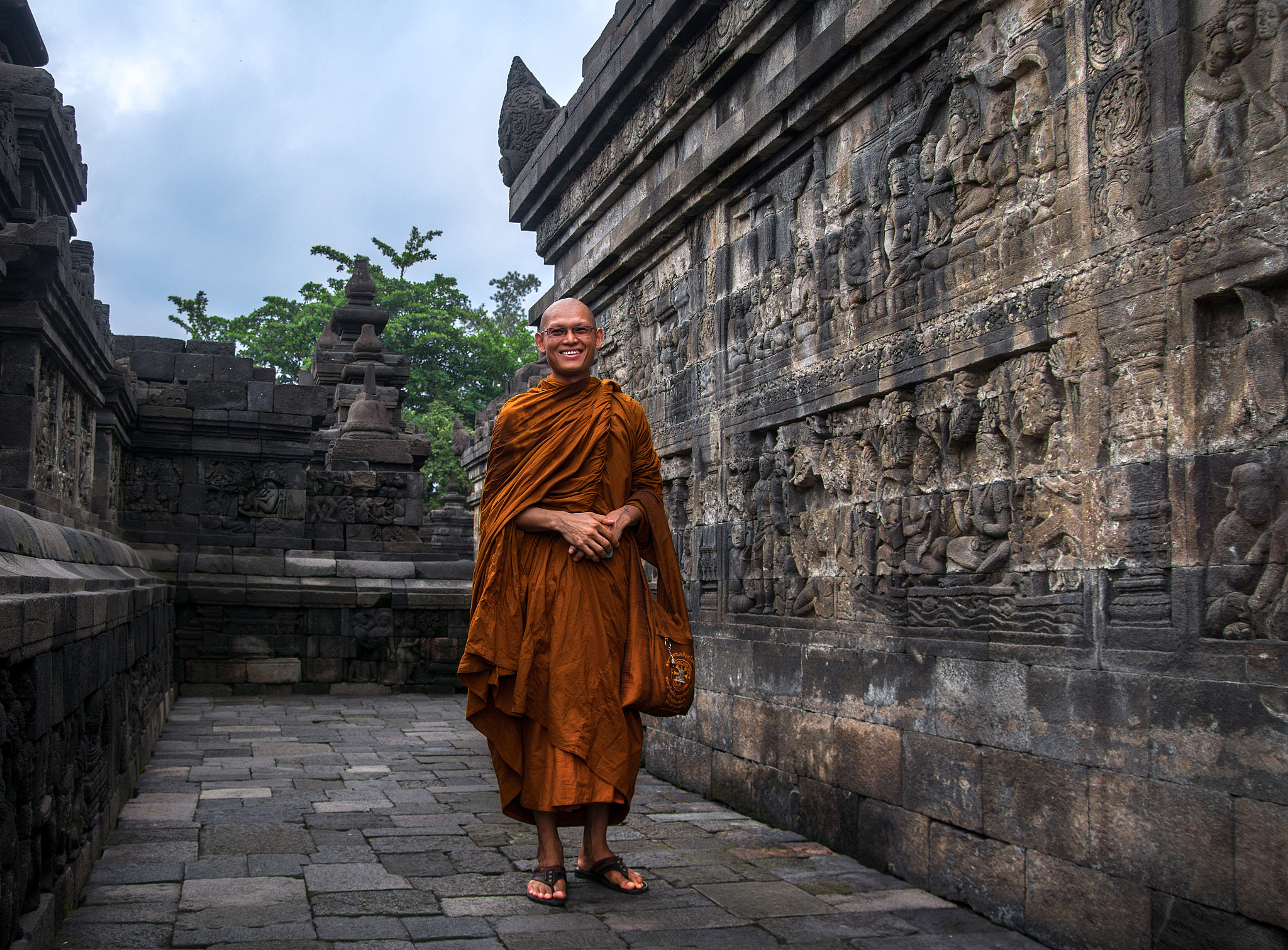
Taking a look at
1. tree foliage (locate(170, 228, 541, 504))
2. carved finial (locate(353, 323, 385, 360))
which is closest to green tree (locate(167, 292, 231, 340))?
tree foliage (locate(170, 228, 541, 504))

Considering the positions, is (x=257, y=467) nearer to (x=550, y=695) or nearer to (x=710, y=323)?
(x=710, y=323)

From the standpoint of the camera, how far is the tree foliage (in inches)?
1607

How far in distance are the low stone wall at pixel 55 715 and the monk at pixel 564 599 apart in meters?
1.28

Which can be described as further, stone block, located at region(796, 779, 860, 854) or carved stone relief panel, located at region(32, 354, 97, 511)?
carved stone relief panel, located at region(32, 354, 97, 511)

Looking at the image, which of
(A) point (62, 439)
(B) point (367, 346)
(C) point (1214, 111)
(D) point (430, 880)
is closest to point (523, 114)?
(A) point (62, 439)

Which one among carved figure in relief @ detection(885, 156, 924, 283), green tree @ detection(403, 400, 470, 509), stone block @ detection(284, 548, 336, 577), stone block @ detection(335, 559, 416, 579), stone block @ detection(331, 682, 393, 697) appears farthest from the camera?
green tree @ detection(403, 400, 470, 509)

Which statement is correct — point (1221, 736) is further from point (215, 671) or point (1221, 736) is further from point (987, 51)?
point (215, 671)

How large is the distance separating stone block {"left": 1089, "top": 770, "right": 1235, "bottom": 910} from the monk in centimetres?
150

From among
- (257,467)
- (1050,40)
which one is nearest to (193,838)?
(1050,40)

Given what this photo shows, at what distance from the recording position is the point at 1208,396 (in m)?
3.13

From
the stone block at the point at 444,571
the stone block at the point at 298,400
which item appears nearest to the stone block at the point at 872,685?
the stone block at the point at 444,571

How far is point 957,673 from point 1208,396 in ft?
4.62

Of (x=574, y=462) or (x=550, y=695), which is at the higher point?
(x=574, y=462)

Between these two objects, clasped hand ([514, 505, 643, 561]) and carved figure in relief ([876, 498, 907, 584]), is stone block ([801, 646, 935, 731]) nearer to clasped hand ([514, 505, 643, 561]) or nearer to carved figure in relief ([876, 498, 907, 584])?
carved figure in relief ([876, 498, 907, 584])
